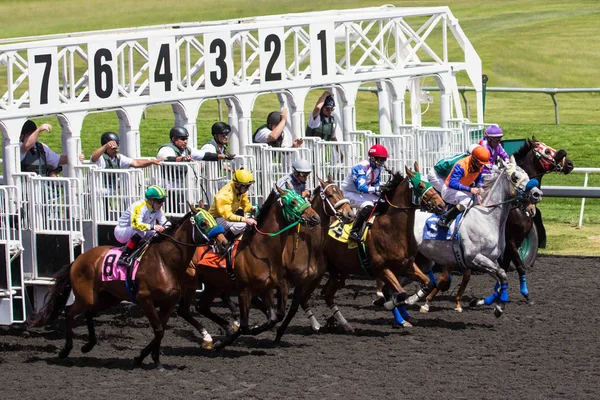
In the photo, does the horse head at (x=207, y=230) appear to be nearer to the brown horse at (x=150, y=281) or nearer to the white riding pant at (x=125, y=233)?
the brown horse at (x=150, y=281)

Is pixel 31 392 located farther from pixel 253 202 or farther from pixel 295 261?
pixel 253 202

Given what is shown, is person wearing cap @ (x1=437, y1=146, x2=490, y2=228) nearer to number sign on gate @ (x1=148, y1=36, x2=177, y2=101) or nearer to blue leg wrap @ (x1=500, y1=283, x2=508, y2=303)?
blue leg wrap @ (x1=500, y1=283, x2=508, y2=303)

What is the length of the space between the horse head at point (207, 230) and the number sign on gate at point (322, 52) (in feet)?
17.6

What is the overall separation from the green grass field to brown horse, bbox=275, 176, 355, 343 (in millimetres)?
5965

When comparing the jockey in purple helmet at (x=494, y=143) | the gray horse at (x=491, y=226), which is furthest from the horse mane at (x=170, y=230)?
the jockey in purple helmet at (x=494, y=143)

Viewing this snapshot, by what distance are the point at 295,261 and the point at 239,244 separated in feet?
1.63

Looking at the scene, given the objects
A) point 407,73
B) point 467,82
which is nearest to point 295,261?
point 407,73

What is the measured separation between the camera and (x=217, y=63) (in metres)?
14.3

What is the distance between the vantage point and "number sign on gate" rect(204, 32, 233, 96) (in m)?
14.2

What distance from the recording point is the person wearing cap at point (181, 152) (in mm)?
13188

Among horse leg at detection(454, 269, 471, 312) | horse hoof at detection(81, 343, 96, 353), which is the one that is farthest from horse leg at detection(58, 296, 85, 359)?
horse leg at detection(454, 269, 471, 312)

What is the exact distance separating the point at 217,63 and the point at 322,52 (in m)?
1.74

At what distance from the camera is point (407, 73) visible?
660 inches

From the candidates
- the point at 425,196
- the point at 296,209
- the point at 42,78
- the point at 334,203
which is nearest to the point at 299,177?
the point at 334,203
